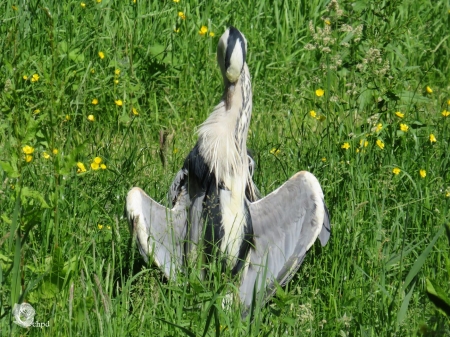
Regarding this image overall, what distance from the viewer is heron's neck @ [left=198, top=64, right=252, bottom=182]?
175 inches

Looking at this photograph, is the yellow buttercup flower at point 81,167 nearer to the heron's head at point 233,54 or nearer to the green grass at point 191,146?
the green grass at point 191,146

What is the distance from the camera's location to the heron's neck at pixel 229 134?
175 inches

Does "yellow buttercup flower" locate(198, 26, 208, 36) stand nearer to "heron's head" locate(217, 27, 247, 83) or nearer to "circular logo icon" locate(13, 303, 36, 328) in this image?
"heron's head" locate(217, 27, 247, 83)

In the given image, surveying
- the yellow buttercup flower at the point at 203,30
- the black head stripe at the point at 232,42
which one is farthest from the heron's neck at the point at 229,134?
the yellow buttercup flower at the point at 203,30

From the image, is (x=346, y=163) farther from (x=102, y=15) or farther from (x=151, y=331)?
(x=102, y=15)

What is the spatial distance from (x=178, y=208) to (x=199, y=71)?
2053mm

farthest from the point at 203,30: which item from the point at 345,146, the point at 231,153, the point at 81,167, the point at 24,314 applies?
the point at 24,314

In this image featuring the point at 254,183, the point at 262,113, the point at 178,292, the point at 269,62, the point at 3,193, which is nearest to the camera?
the point at 178,292

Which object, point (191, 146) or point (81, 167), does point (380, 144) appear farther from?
point (81, 167)

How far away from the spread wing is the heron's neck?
0.77ft

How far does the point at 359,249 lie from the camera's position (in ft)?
14.1

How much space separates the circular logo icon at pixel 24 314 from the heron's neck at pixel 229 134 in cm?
136

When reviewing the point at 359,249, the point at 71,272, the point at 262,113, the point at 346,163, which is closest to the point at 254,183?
the point at 346,163

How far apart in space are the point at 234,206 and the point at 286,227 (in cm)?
34
